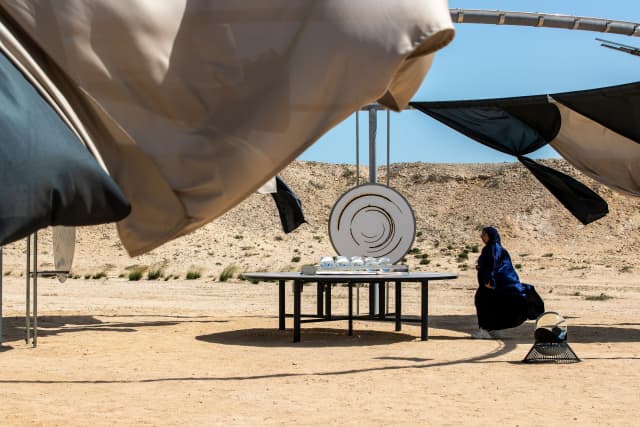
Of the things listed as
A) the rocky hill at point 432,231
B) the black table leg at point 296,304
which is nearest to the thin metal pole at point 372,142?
the black table leg at point 296,304

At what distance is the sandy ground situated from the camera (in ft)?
22.7

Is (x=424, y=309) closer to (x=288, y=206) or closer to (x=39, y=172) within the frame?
(x=288, y=206)

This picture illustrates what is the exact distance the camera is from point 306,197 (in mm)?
60406

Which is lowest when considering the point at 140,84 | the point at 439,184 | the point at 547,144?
the point at 140,84

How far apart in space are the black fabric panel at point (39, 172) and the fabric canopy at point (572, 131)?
10.3 metres

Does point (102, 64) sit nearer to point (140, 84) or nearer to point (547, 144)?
point (140, 84)

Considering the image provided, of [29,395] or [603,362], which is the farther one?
[603,362]

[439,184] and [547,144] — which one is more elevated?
[439,184]

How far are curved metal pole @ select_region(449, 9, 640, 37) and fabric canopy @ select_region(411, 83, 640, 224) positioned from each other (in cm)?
113

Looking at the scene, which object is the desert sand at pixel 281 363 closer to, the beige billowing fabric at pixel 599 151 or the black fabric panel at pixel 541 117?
the beige billowing fabric at pixel 599 151

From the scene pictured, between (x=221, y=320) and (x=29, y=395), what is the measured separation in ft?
23.7

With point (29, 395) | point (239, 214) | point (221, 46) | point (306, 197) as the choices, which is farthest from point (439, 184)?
point (221, 46)

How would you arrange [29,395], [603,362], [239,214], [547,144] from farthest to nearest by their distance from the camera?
[239,214]
[547,144]
[603,362]
[29,395]

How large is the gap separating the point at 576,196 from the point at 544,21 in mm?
2761
